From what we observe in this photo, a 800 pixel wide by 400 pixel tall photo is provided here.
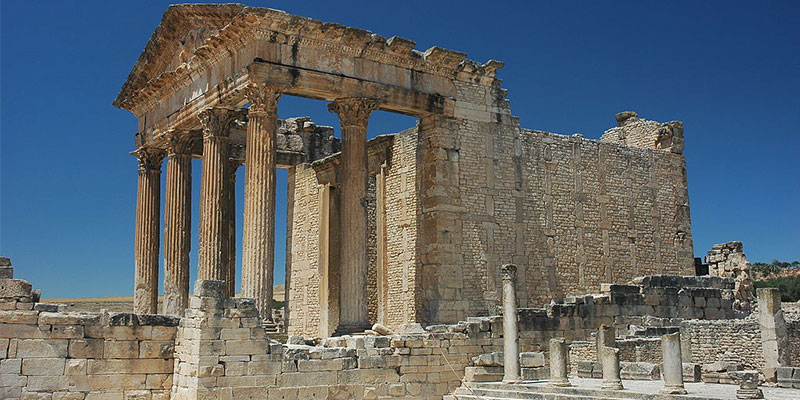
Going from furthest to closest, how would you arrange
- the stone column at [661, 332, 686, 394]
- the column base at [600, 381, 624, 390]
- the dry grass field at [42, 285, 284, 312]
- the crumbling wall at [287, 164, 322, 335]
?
the dry grass field at [42, 285, 284, 312]
the crumbling wall at [287, 164, 322, 335]
the column base at [600, 381, 624, 390]
the stone column at [661, 332, 686, 394]

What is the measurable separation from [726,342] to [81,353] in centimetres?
1307

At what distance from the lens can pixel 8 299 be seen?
43.1 ft

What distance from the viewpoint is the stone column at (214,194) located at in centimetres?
1986

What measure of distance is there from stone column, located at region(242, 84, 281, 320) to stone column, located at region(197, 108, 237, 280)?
157 centimetres

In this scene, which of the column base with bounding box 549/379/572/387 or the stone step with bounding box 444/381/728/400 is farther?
the column base with bounding box 549/379/572/387

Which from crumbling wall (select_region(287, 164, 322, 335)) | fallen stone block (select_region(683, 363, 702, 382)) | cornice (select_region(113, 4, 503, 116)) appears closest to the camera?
fallen stone block (select_region(683, 363, 702, 382))

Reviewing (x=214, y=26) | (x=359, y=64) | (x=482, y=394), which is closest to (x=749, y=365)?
(x=482, y=394)

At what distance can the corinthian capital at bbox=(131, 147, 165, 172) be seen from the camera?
2483 cm

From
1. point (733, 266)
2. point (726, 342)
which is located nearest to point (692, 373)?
point (726, 342)

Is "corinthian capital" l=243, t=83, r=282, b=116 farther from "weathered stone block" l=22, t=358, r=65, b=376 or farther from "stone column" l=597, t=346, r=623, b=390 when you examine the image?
"stone column" l=597, t=346, r=623, b=390

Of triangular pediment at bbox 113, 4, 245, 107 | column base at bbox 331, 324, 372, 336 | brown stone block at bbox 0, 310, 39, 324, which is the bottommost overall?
column base at bbox 331, 324, 372, 336

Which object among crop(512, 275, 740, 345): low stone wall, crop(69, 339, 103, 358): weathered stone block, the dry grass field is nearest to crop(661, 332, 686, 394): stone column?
crop(512, 275, 740, 345): low stone wall

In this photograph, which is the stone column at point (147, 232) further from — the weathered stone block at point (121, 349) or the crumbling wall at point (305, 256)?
the weathered stone block at point (121, 349)

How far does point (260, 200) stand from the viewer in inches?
734
